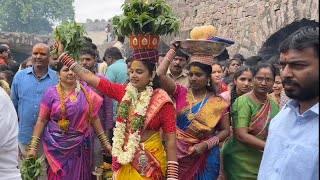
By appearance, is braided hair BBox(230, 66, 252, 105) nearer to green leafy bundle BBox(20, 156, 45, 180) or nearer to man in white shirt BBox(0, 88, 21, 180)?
green leafy bundle BBox(20, 156, 45, 180)

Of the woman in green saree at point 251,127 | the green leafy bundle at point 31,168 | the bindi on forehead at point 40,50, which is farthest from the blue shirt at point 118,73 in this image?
the woman in green saree at point 251,127

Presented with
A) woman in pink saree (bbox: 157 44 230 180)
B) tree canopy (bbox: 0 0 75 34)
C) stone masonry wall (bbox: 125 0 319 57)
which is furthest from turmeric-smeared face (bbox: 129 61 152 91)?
tree canopy (bbox: 0 0 75 34)

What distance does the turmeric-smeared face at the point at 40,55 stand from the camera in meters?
5.46

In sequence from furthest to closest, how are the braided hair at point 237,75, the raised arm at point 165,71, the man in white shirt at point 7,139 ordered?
the braided hair at point 237,75, the raised arm at point 165,71, the man in white shirt at point 7,139

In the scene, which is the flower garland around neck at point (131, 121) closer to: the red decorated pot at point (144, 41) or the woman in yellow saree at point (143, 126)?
the woman in yellow saree at point (143, 126)

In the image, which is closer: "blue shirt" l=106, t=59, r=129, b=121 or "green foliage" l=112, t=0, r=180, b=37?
"green foliage" l=112, t=0, r=180, b=37

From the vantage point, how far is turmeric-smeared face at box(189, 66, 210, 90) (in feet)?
14.5

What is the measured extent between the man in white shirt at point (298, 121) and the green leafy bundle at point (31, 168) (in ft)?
8.86

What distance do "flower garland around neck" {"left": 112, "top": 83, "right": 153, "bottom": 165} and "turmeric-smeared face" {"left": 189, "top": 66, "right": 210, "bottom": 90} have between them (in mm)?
534

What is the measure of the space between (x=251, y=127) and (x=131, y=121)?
111 centimetres

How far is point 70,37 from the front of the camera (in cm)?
439

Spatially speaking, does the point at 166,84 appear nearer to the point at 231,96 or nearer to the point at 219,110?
the point at 219,110

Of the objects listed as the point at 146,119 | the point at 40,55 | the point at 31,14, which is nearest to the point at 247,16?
the point at 40,55

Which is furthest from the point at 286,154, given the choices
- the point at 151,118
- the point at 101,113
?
the point at 101,113
